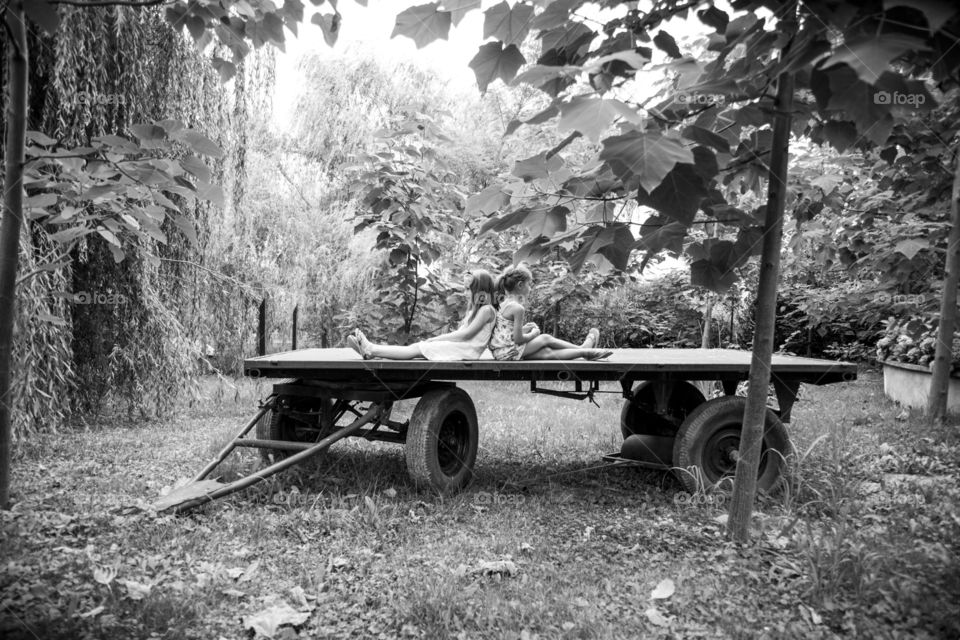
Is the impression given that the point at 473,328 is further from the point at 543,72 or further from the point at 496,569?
the point at 543,72

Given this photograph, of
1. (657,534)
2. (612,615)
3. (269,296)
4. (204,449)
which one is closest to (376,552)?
(612,615)

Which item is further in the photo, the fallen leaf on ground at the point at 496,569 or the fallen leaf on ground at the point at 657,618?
the fallen leaf on ground at the point at 496,569

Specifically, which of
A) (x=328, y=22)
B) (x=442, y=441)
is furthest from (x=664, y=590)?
(x=328, y=22)

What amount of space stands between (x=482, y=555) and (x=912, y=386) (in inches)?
301

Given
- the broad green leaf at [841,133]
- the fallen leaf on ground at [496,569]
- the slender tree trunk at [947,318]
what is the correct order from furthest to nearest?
the slender tree trunk at [947,318] → the fallen leaf on ground at [496,569] → the broad green leaf at [841,133]

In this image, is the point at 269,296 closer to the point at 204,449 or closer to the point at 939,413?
the point at 204,449

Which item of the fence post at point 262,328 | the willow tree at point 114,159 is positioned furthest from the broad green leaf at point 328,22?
the fence post at point 262,328

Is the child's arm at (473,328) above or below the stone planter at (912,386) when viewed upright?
above

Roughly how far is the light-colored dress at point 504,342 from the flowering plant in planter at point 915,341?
4.92 metres

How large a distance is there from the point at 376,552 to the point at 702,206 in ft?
7.90

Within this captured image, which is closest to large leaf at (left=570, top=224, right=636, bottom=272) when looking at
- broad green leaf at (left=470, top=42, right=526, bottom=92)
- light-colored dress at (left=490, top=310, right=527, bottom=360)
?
broad green leaf at (left=470, top=42, right=526, bottom=92)

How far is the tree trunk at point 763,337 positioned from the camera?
9.17ft

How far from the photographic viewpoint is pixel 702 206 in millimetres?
2689

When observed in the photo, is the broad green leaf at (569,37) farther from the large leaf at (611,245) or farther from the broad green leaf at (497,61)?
the large leaf at (611,245)
